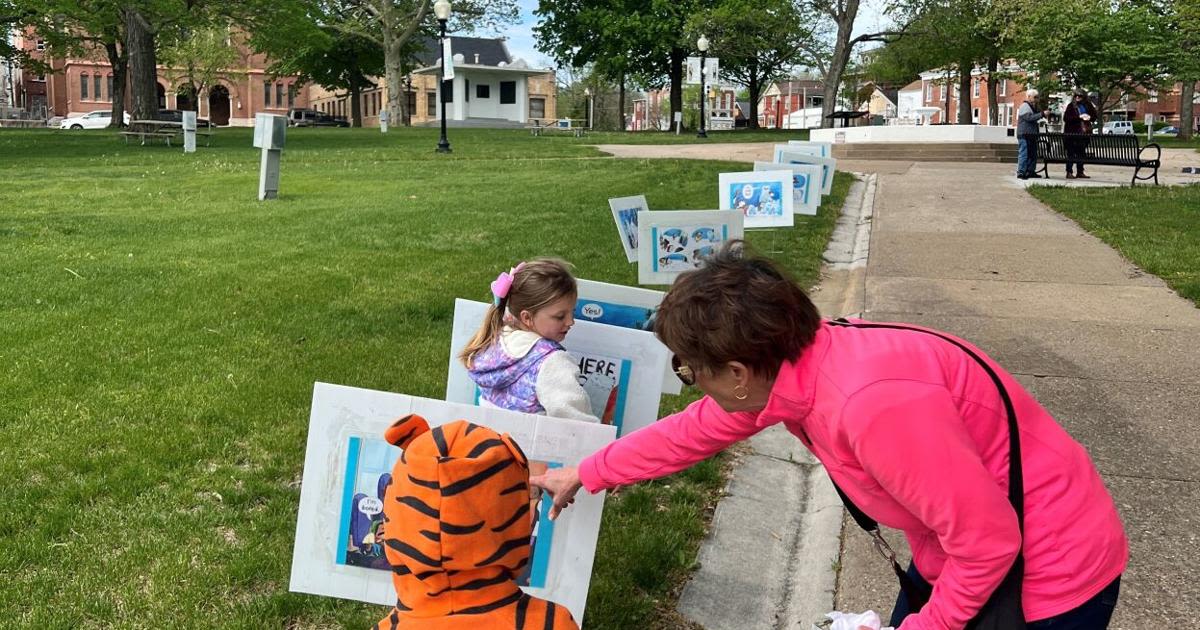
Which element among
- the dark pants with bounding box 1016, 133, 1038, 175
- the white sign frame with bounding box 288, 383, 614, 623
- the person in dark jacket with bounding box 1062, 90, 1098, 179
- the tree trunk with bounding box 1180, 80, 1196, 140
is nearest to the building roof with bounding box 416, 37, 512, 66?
the tree trunk with bounding box 1180, 80, 1196, 140

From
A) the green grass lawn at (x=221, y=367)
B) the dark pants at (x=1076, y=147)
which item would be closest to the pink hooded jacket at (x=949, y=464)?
the green grass lawn at (x=221, y=367)

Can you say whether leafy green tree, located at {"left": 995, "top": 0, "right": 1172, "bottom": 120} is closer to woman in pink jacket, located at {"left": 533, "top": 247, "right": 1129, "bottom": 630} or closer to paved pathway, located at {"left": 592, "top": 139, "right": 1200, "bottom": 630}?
paved pathway, located at {"left": 592, "top": 139, "right": 1200, "bottom": 630}

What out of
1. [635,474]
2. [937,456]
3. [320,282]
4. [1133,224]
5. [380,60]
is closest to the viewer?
[937,456]

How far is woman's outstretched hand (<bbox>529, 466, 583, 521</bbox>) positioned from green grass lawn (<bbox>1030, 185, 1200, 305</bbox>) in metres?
6.94

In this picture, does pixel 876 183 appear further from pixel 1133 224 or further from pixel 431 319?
pixel 431 319

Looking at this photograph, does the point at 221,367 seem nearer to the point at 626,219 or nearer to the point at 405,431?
the point at 626,219

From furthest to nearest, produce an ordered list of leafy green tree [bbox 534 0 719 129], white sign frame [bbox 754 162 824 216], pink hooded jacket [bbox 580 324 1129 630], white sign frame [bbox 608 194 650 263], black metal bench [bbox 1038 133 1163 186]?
1. leafy green tree [bbox 534 0 719 129]
2. black metal bench [bbox 1038 133 1163 186]
3. white sign frame [bbox 754 162 824 216]
4. white sign frame [bbox 608 194 650 263]
5. pink hooded jacket [bbox 580 324 1129 630]

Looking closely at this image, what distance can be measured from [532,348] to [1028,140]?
17.1 m

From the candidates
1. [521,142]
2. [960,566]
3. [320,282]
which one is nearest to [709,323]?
[960,566]

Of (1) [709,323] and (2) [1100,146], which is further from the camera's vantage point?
(2) [1100,146]

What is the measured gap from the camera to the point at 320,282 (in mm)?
7848

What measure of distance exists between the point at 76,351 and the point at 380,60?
200 feet

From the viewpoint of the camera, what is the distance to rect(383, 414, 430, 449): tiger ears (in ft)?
6.19

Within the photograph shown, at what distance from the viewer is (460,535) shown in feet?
5.58
